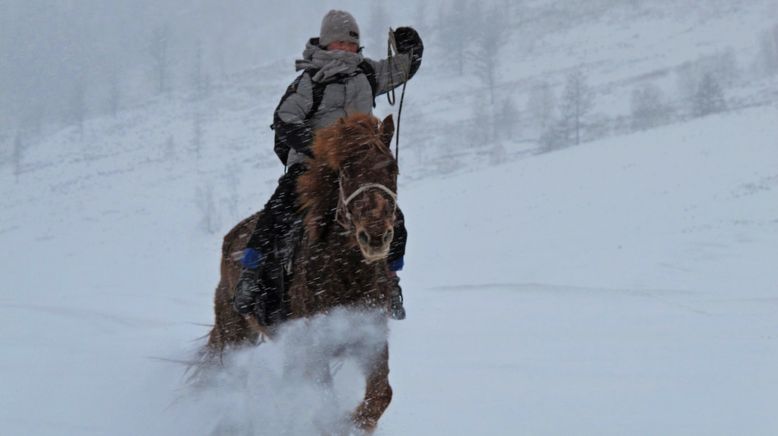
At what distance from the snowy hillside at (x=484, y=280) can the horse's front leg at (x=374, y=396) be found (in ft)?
1.13

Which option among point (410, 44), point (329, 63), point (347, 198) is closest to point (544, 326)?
point (410, 44)

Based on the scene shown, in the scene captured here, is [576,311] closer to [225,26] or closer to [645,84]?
[645,84]

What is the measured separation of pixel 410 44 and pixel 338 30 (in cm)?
84

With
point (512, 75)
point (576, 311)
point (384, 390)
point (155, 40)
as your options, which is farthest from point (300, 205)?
point (155, 40)

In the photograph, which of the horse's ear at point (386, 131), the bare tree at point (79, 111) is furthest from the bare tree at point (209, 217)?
the bare tree at point (79, 111)

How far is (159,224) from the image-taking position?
146ft

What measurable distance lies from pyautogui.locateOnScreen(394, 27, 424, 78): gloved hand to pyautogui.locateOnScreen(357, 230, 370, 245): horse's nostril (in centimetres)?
238

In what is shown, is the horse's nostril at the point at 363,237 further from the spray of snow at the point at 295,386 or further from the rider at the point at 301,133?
the rider at the point at 301,133

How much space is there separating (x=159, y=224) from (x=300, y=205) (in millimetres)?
43371

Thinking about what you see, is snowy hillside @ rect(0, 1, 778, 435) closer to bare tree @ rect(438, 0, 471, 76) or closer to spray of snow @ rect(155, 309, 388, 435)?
spray of snow @ rect(155, 309, 388, 435)

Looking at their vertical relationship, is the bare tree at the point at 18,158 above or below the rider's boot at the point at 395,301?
above

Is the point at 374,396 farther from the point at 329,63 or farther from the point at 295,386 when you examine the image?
the point at 329,63

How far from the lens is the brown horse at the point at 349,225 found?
339 centimetres

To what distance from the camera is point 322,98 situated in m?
4.54
